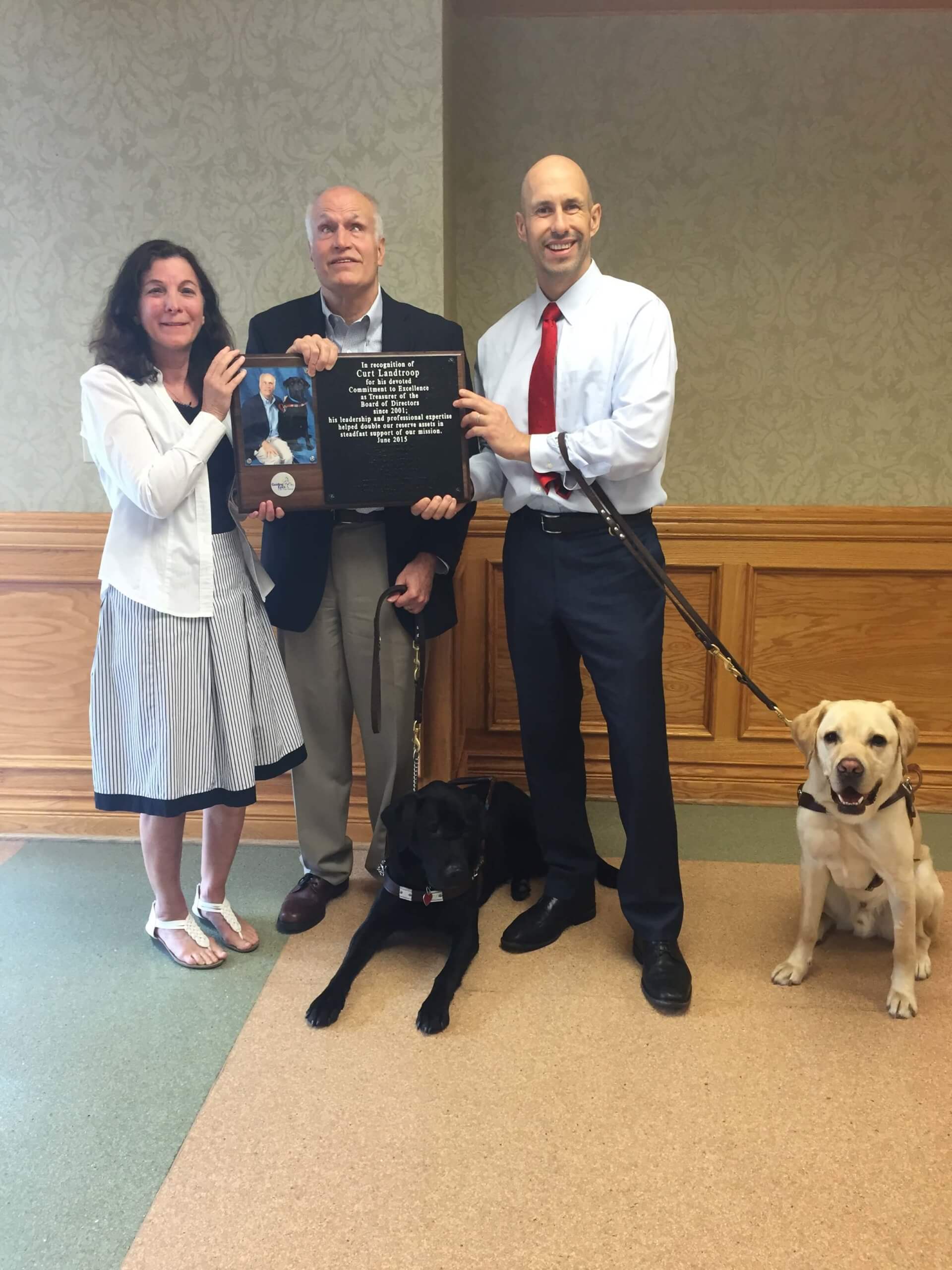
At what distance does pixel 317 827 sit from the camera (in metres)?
2.35

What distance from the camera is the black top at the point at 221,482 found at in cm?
195

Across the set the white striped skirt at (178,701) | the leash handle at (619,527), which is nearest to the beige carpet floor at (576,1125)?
the white striped skirt at (178,701)

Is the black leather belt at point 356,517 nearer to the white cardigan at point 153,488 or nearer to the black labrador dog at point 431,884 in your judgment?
the white cardigan at point 153,488

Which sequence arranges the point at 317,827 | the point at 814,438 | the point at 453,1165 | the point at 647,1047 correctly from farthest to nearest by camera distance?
the point at 814,438 → the point at 317,827 → the point at 647,1047 → the point at 453,1165

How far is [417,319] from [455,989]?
1479 mm

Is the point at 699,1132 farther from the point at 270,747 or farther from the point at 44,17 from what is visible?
the point at 44,17

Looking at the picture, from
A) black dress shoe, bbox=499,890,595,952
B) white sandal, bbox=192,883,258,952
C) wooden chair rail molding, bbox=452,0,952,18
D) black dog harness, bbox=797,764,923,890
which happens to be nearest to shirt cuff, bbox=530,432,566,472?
black dog harness, bbox=797,764,923,890

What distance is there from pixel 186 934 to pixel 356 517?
1029mm

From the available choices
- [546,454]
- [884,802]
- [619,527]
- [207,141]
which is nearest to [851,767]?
[884,802]

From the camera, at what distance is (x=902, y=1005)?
188cm

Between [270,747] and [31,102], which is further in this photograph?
[31,102]

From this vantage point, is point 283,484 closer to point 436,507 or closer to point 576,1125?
point 436,507

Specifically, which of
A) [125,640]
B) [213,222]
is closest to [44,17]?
[213,222]

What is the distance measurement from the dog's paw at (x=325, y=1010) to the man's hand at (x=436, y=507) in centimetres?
102
